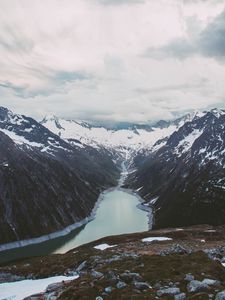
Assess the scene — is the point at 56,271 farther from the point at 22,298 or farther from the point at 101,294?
the point at 101,294

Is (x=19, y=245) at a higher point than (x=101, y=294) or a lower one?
lower

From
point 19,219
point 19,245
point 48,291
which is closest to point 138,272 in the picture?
point 48,291

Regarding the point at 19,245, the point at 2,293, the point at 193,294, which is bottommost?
the point at 19,245

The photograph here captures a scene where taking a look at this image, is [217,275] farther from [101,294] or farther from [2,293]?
[2,293]

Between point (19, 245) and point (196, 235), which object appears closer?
point (196, 235)

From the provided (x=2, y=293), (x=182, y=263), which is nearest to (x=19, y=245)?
(x=2, y=293)

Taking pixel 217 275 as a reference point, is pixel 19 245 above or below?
below

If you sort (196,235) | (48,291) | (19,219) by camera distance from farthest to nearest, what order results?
(19,219), (196,235), (48,291)

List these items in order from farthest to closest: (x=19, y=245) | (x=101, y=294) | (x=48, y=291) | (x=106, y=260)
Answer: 1. (x=19, y=245)
2. (x=106, y=260)
3. (x=48, y=291)
4. (x=101, y=294)

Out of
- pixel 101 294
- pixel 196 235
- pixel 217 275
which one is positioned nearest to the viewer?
pixel 101 294
